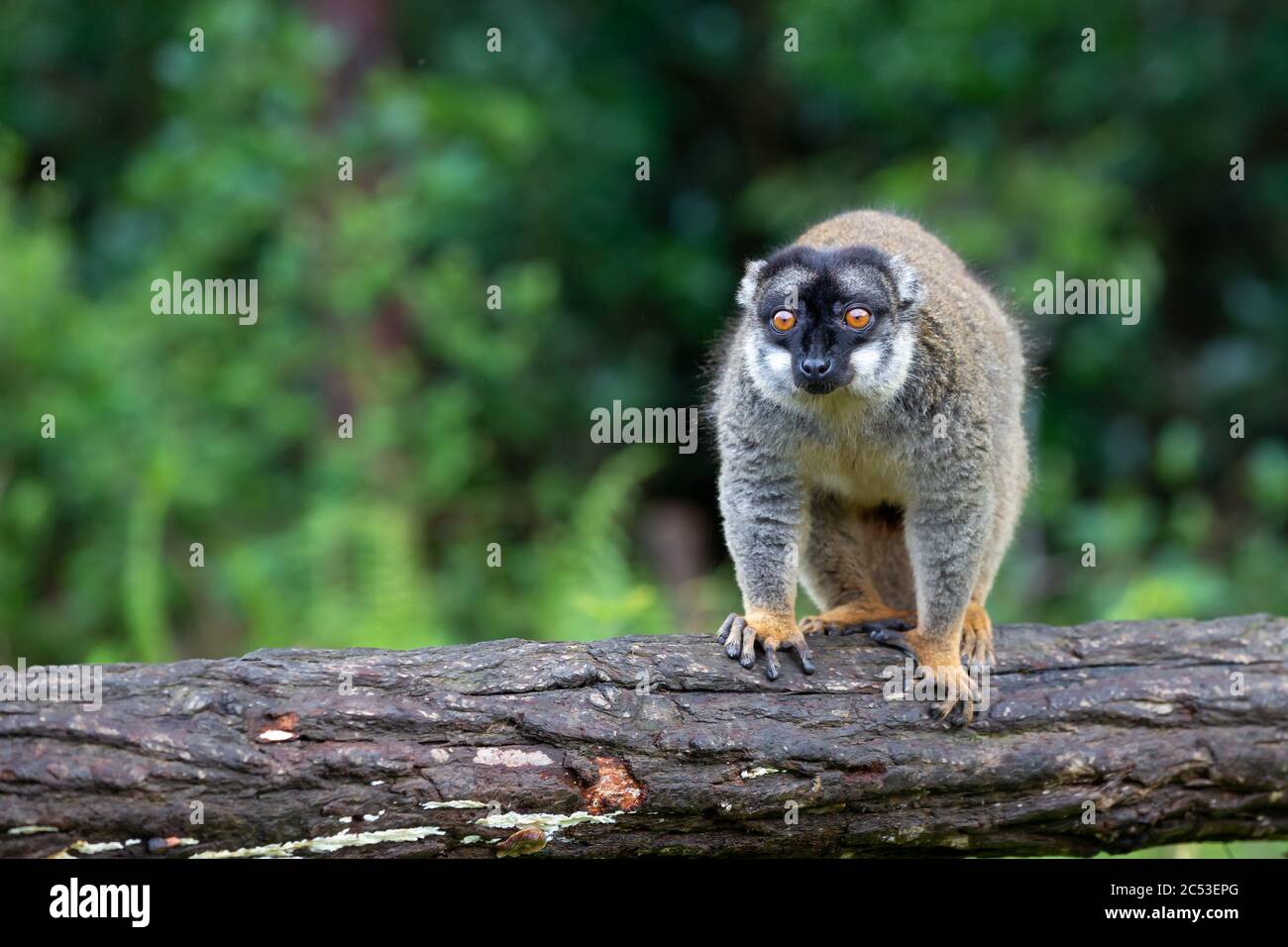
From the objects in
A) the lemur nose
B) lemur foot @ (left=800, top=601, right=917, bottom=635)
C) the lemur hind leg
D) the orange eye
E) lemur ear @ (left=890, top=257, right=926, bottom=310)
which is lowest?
lemur foot @ (left=800, top=601, right=917, bottom=635)

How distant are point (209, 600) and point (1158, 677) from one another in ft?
25.0

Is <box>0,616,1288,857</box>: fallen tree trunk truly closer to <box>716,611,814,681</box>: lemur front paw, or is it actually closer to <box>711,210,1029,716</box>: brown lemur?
<box>716,611,814,681</box>: lemur front paw

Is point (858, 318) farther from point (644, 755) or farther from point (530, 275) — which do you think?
point (530, 275)

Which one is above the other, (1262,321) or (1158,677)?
(1262,321)

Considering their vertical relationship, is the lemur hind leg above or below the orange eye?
below

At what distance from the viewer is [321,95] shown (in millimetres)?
12289

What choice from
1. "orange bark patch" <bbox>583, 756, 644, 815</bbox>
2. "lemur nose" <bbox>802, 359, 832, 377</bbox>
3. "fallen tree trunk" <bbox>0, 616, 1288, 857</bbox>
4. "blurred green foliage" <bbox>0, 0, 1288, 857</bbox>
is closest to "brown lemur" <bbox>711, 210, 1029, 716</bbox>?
"lemur nose" <bbox>802, 359, 832, 377</bbox>

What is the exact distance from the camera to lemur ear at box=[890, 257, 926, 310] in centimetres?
619

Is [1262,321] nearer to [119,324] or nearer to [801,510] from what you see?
[801,510]

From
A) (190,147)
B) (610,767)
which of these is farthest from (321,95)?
(610,767)

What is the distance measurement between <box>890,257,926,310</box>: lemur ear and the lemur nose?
1.83ft

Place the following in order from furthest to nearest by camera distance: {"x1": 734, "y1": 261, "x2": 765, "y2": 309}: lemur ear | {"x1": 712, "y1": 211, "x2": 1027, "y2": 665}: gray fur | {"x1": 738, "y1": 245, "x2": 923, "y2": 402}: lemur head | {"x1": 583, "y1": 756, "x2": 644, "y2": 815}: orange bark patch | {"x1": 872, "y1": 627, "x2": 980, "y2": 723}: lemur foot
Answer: {"x1": 734, "y1": 261, "x2": 765, "y2": 309}: lemur ear → {"x1": 712, "y1": 211, "x2": 1027, "y2": 665}: gray fur → {"x1": 738, "y1": 245, "x2": 923, "y2": 402}: lemur head → {"x1": 872, "y1": 627, "x2": 980, "y2": 723}: lemur foot → {"x1": 583, "y1": 756, "x2": 644, "y2": 815}: orange bark patch

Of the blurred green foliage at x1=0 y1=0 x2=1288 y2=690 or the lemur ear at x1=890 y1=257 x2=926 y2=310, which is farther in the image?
the blurred green foliage at x1=0 y1=0 x2=1288 y2=690

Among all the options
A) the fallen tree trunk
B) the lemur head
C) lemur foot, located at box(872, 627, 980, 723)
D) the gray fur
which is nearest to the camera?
the fallen tree trunk
